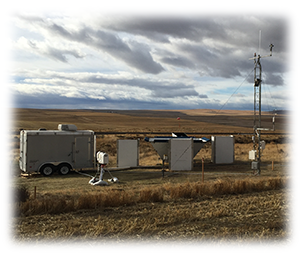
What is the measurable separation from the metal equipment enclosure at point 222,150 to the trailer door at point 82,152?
871 cm

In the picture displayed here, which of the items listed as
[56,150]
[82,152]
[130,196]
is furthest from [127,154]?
[130,196]

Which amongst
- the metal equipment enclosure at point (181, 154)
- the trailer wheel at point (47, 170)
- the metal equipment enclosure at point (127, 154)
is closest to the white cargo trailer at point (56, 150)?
the trailer wheel at point (47, 170)

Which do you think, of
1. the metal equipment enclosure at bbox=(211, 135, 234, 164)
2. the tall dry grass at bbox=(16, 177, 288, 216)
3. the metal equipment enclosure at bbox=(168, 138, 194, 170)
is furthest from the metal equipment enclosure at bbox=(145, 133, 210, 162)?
the tall dry grass at bbox=(16, 177, 288, 216)

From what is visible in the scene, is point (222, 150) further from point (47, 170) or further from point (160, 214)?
point (160, 214)

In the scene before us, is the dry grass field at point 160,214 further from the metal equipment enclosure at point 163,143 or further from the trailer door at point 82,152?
the metal equipment enclosure at point 163,143

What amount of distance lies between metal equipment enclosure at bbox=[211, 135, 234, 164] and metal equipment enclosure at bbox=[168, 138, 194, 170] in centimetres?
327

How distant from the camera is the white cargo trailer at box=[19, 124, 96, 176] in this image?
1639cm

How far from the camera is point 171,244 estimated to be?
6.84 m

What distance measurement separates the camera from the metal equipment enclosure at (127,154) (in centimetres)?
1967

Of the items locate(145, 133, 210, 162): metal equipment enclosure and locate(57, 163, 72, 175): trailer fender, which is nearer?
locate(57, 163, 72, 175): trailer fender

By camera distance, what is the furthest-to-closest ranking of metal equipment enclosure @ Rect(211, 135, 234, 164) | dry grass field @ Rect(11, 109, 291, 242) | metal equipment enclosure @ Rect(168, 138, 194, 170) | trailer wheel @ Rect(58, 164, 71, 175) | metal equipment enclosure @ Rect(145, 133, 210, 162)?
metal equipment enclosure @ Rect(211, 135, 234, 164)
metal equipment enclosure @ Rect(145, 133, 210, 162)
metal equipment enclosure @ Rect(168, 138, 194, 170)
trailer wheel @ Rect(58, 164, 71, 175)
dry grass field @ Rect(11, 109, 291, 242)

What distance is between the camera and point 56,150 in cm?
1689

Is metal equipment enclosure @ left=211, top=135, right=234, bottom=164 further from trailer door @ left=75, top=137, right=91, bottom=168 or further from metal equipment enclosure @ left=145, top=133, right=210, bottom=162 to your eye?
trailer door @ left=75, top=137, right=91, bottom=168

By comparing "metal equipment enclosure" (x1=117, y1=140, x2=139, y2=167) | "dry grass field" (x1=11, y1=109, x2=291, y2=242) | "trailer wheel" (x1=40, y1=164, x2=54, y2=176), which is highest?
"metal equipment enclosure" (x1=117, y1=140, x2=139, y2=167)
